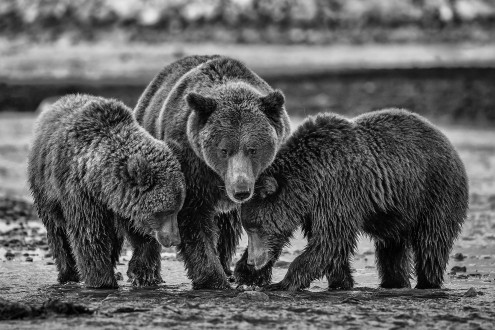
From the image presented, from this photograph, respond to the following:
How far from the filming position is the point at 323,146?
923 centimetres

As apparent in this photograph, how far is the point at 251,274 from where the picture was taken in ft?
32.1

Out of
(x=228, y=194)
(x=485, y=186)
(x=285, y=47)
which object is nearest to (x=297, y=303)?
(x=228, y=194)

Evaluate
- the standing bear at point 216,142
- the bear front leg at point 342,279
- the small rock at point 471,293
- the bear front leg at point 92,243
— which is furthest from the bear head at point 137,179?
the small rock at point 471,293

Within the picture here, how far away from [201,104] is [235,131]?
367 mm

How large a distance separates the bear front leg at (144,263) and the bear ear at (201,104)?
1231 mm

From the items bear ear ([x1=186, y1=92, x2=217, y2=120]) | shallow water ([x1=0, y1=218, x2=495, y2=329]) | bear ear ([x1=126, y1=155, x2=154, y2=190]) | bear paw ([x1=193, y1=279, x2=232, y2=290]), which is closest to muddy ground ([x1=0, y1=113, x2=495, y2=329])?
shallow water ([x1=0, y1=218, x2=495, y2=329])

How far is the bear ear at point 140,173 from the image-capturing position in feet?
29.4

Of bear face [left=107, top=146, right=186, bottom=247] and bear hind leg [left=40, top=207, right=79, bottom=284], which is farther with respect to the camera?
bear hind leg [left=40, top=207, right=79, bottom=284]

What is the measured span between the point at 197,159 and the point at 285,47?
27811 mm

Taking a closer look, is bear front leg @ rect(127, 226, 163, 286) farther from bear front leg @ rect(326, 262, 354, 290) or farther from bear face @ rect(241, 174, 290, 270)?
bear front leg @ rect(326, 262, 354, 290)

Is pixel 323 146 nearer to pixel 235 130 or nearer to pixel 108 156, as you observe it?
pixel 235 130

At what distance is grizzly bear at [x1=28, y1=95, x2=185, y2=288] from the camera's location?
900 cm

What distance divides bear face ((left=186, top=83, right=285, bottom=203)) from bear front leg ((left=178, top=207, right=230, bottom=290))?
54 centimetres

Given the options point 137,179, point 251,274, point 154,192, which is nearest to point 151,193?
point 154,192
